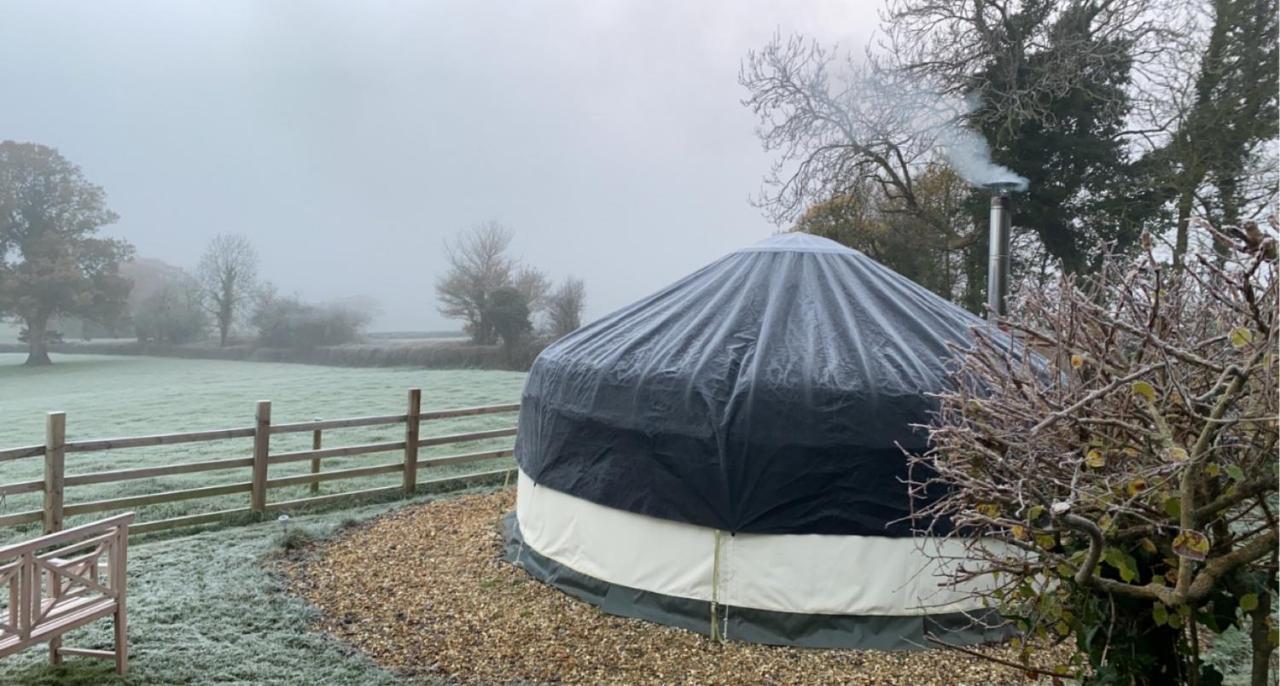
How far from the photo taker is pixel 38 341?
13.2 m

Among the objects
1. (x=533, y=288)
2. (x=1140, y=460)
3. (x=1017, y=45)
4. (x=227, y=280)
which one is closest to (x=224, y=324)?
(x=227, y=280)

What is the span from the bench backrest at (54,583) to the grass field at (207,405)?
165 inches

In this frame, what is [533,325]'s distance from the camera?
17250 mm

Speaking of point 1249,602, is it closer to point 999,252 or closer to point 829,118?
point 999,252

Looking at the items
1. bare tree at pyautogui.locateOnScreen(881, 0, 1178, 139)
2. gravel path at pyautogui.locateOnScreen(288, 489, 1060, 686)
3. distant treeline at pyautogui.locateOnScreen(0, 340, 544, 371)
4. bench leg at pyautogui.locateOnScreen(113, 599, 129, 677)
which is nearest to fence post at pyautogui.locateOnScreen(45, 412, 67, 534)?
gravel path at pyautogui.locateOnScreen(288, 489, 1060, 686)

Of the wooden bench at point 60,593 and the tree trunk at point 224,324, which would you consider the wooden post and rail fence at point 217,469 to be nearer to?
the wooden bench at point 60,593

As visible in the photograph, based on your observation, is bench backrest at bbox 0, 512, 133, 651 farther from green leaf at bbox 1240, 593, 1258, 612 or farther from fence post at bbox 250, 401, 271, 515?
green leaf at bbox 1240, 593, 1258, 612

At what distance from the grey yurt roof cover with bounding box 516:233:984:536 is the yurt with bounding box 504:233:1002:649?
0.04ft

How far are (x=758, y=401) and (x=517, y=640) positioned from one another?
1873 millimetres

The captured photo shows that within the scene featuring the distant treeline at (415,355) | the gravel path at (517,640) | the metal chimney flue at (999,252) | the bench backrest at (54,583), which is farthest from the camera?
the distant treeline at (415,355)

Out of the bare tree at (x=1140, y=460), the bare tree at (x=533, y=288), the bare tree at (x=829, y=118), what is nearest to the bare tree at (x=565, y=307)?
the bare tree at (x=533, y=288)

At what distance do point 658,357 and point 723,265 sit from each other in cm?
135

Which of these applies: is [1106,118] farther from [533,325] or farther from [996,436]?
[996,436]

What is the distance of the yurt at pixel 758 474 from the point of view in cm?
432
